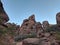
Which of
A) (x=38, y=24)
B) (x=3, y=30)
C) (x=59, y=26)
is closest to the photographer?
(x=3, y=30)

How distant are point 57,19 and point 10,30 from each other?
42.8m

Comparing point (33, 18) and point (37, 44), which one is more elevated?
point (33, 18)

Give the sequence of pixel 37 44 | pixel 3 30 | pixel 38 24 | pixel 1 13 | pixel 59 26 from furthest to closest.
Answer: pixel 38 24, pixel 59 26, pixel 37 44, pixel 1 13, pixel 3 30

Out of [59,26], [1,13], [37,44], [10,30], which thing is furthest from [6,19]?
[59,26]

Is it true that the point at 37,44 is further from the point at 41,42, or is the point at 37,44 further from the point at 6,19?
the point at 6,19

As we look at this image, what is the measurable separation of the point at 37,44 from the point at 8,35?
43.7 feet

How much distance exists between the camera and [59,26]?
52062mm

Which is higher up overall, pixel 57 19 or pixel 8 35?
pixel 57 19

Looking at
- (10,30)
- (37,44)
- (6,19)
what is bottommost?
(37,44)

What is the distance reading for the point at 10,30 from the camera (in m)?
17.8

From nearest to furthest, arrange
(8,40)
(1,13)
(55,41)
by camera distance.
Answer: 1. (8,40)
2. (1,13)
3. (55,41)

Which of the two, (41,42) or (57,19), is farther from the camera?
(57,19)

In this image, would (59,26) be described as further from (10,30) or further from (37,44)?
(10,30)

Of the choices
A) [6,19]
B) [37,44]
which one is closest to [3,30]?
[6,19]
